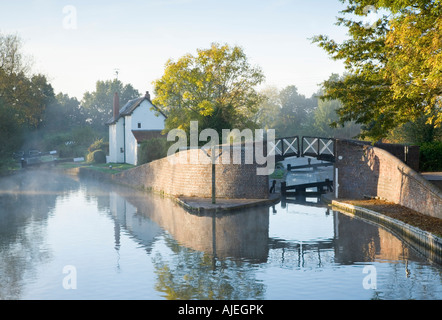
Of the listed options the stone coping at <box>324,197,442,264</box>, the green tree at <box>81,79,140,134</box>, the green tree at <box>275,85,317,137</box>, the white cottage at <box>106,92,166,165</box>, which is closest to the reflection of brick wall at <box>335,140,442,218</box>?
the stone coping at <box>324,197,442,264</box>

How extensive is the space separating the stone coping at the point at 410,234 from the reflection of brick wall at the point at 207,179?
6.24m

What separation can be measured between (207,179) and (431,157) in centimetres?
1457

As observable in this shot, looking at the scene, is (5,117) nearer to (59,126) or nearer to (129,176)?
(129,176)

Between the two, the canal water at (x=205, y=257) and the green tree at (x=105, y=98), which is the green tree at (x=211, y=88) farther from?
the green tree at (x=105, y=98)

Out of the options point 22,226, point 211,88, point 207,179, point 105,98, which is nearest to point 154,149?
point 211,88

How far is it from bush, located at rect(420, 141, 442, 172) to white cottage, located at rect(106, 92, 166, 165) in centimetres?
2915

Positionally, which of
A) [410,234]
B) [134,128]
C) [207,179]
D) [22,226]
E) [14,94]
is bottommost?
[22,226]

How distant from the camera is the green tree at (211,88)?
41688 millimetres

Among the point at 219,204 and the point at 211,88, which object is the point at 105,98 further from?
the point at 219,204

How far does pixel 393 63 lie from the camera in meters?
19.7

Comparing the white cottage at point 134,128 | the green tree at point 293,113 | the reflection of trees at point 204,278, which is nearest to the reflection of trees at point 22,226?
the reflection of trees at point 204,278

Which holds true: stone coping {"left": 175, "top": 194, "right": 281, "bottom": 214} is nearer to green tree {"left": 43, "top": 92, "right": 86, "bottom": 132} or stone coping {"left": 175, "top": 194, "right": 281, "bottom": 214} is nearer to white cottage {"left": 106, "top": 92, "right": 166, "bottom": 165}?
white cottage {"left": 106, "top": 92, "right": 166, "bottom": 165}

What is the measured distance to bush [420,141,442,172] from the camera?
3341cm

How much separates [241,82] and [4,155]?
24.8m
